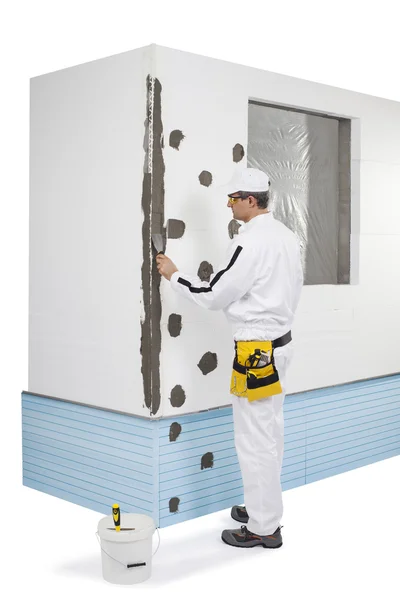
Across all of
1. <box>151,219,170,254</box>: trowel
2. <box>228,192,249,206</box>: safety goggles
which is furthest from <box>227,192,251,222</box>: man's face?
<box>151,219,170,254</box>: trowel

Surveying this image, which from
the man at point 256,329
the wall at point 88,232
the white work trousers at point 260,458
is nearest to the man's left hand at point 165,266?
the man at point 256,329

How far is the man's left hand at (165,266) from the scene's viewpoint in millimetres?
4035

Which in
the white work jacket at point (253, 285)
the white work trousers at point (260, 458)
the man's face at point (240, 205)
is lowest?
the white work trousers at point (260, 458)

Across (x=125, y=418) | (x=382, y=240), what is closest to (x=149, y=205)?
(x=125, y=418)

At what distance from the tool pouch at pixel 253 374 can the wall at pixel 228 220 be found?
0.34 meters

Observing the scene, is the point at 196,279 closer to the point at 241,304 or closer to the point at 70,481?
the point at 241,304

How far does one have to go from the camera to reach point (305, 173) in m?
5.09

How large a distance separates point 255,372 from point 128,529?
34.9 inches

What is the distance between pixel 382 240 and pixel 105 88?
2058 mm

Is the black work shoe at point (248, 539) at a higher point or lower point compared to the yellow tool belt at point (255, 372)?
lower

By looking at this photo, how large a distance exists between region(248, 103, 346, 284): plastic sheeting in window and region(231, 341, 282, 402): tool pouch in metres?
1.18

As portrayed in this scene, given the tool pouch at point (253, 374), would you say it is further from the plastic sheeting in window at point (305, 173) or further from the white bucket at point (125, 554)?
the plastic sheeting in window at point (305, 173)

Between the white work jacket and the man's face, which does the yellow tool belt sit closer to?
the white work jacket

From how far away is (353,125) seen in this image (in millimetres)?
5227
